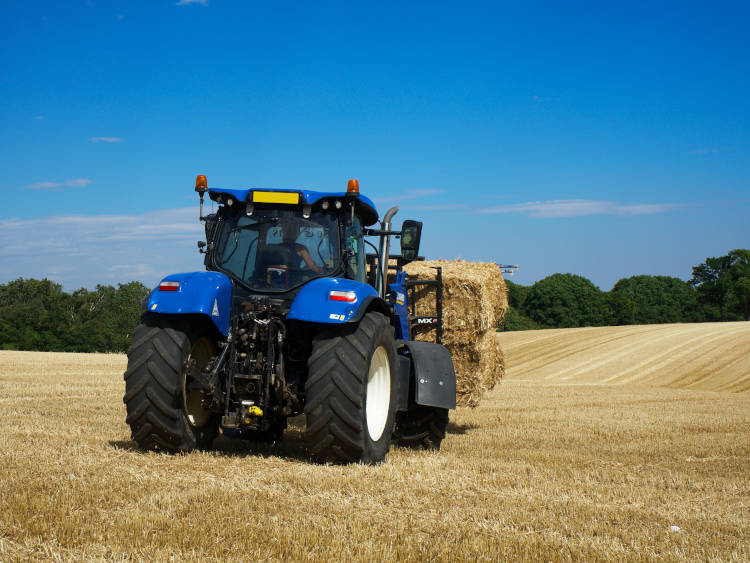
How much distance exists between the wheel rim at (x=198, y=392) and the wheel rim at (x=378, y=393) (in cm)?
146

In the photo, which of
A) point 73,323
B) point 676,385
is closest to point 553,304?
point 73,323

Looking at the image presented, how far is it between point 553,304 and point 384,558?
74784 mm

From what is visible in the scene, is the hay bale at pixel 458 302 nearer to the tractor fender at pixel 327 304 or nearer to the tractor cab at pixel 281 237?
the tractor cab at pixel 281 237

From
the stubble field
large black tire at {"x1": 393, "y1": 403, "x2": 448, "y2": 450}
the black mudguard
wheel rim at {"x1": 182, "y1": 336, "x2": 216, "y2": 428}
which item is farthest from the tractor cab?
large black tire at {"x1": 393, "y1": 403, "x2": 448, "y2": 450}

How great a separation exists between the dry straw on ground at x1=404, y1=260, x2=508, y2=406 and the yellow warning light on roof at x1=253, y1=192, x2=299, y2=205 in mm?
3891

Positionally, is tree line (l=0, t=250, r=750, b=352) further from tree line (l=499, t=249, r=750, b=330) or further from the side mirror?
the side mirror

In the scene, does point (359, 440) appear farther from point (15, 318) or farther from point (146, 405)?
point (15, 318)

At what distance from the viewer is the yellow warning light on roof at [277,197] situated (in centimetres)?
676

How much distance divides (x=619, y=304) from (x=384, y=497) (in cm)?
7826

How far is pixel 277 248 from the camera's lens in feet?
22.3

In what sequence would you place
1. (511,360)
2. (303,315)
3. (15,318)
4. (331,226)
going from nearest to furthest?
(303,315) → (331,226) → (511,360) → (15,318)

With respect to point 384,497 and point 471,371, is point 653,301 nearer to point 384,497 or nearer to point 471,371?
point 471,371

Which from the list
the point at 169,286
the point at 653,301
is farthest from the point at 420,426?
the point at 653,301

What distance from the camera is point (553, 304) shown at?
76.1 m
